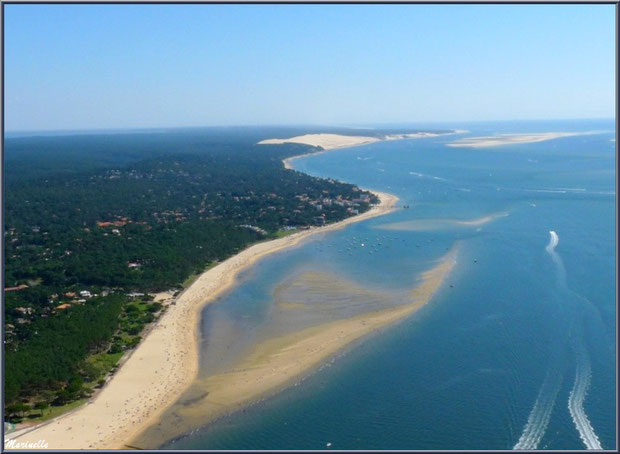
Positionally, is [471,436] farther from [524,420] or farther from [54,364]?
[54,364]

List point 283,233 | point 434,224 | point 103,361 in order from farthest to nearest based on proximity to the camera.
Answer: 1. point 434,224
2. point 283,233
3. point 103,361

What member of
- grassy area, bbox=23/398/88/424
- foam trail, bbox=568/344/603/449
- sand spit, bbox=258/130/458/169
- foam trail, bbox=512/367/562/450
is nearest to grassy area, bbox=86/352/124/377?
grassy area, bbox=23/398/88/424

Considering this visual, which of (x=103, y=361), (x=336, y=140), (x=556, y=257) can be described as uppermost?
(x=336, y=140)

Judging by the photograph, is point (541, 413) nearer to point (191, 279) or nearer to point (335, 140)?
point (191, 279)

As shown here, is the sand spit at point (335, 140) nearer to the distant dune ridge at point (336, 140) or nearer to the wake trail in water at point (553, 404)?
the distant dune ridge at point (336, 140)

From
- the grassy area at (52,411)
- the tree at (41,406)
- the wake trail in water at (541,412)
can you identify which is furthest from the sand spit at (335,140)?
the tree at (41,406)

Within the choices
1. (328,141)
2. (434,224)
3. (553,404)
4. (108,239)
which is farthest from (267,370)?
(328,141)

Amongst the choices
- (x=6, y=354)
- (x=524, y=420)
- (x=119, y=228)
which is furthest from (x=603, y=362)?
(x=119, y=228)
